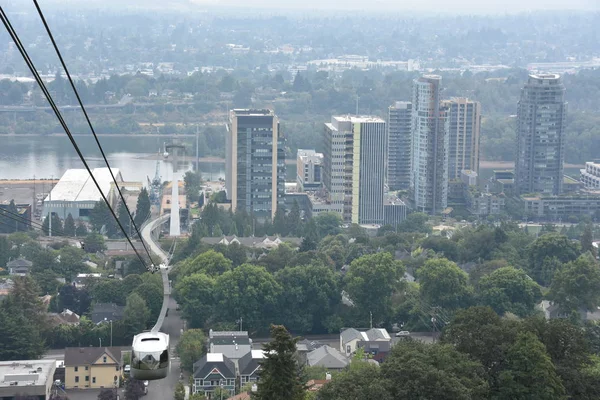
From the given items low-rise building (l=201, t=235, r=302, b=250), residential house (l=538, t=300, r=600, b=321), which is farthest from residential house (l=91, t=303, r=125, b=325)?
residential house (l=538, t=300, r=600, b=321)

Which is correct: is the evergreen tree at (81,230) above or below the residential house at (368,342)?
above

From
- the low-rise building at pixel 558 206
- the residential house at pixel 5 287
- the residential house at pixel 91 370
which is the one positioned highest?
the low-rise building at pixel 558 206

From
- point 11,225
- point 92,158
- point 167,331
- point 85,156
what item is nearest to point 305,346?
point 167,331

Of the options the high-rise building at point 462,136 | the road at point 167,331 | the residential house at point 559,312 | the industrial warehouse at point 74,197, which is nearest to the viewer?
the road at point 167,331

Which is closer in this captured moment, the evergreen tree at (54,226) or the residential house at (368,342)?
the residential house at (368,342)

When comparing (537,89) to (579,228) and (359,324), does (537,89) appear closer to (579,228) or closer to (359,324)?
(579,228)

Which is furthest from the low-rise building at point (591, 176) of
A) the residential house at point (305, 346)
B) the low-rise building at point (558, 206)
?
the residential house at point (305, 346)

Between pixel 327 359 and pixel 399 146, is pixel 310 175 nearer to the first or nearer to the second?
pixel 399 146

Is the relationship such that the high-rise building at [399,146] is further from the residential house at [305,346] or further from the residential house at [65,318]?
the residential house at [305,346]
